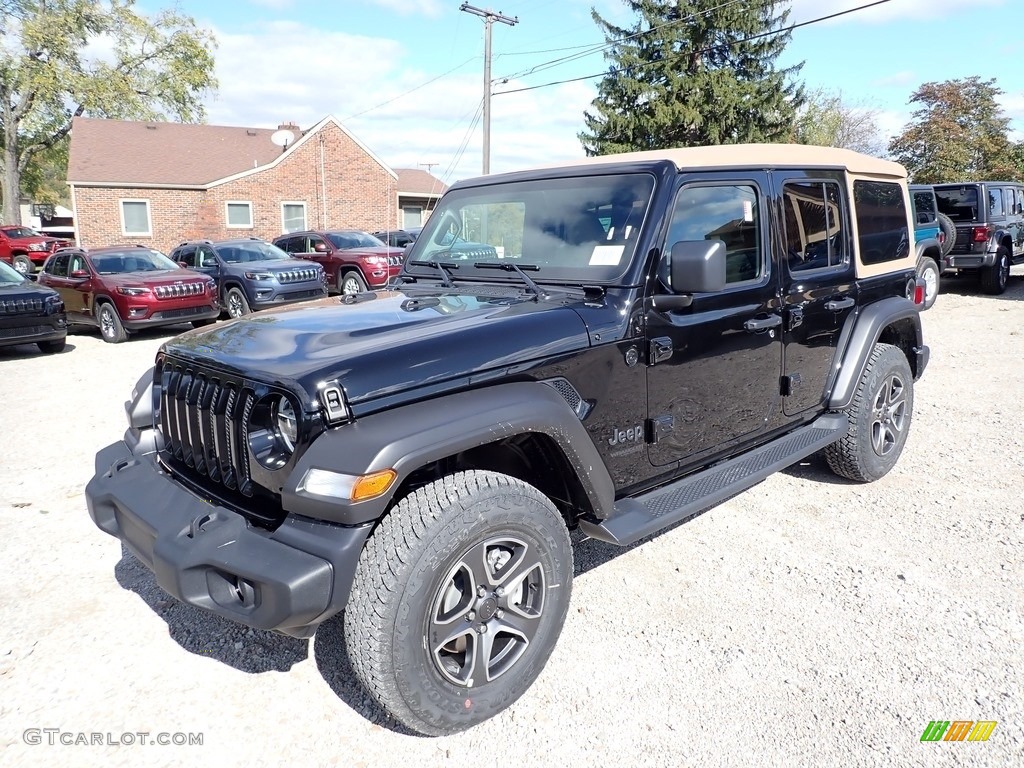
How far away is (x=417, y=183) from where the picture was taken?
123ft

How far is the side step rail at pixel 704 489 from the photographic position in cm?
297

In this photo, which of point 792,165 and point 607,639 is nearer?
point 607,639

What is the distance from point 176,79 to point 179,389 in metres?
41.6

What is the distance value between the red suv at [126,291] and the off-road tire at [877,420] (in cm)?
1029

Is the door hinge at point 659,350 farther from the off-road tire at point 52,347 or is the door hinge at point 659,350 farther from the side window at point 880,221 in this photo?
the off-road tire at point 52,347

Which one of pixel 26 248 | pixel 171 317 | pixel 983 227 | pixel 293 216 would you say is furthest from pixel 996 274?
pixel 26 248

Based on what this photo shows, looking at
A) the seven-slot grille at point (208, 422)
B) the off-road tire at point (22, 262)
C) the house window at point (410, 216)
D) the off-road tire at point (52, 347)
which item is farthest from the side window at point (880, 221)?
the house window at point (410, 216)

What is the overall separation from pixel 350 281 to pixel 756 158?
40.9ft

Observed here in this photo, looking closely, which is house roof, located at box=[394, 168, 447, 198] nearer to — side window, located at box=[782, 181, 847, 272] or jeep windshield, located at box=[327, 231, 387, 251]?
jeep windshield, located at box=[327, 231, 387, 251]

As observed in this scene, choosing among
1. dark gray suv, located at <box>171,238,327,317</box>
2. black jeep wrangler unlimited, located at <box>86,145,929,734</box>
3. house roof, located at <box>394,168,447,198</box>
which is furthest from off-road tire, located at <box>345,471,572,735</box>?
house roof, located at <box>394,168,447,198</box>

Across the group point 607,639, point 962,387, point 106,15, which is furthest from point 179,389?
point 106,15

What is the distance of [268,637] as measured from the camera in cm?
321

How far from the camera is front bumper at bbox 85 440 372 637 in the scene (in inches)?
86.7

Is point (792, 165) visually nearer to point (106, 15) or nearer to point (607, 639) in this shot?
point (607, 639)
